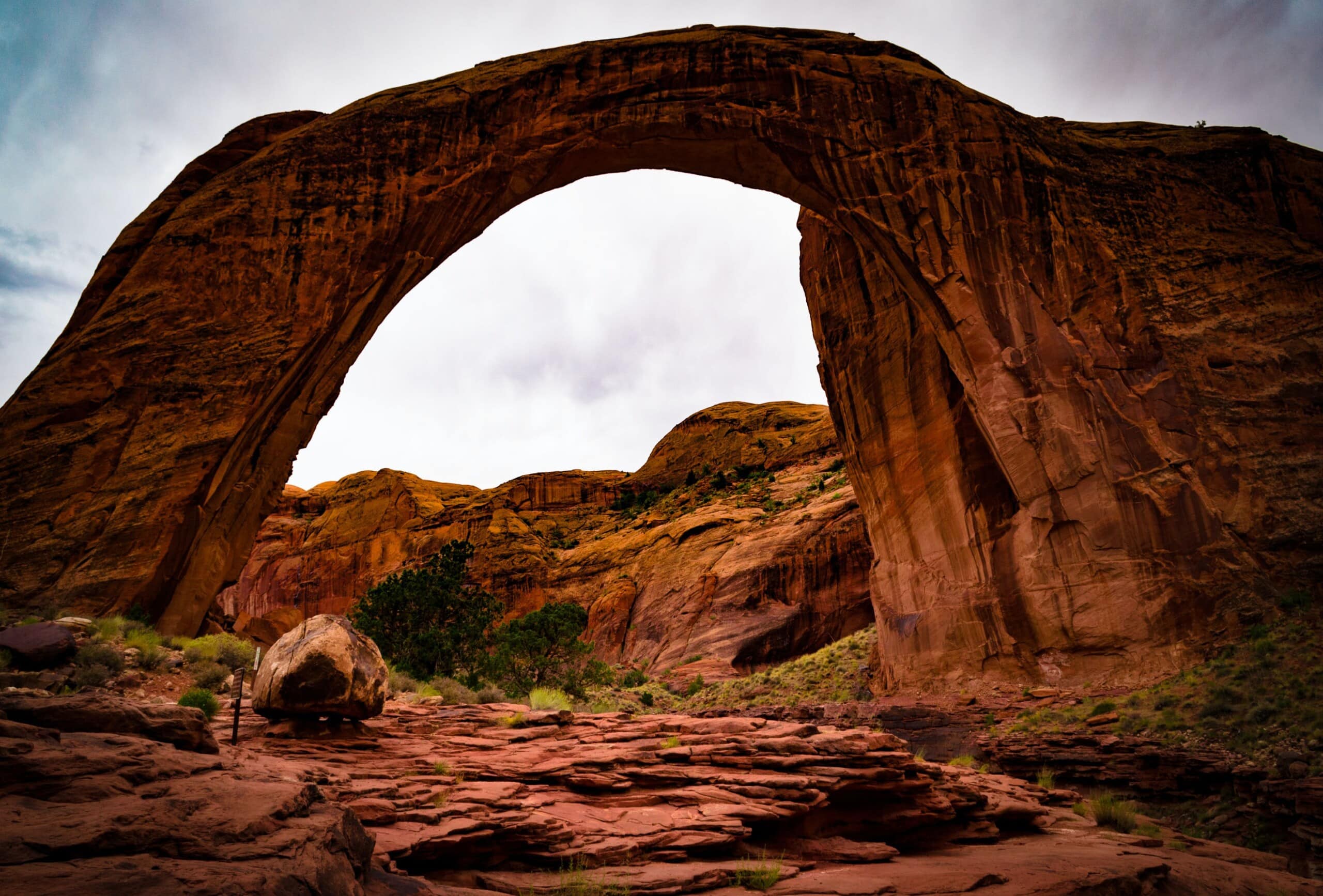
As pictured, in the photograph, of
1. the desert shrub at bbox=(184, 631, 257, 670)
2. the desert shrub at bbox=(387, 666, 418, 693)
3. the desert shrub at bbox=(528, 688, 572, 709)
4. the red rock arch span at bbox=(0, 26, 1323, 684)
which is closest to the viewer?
the desert shrub at bbox=(528, 688, 572, 709)

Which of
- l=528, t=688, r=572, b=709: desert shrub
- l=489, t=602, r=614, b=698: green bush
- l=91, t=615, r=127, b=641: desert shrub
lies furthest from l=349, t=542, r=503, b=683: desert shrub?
l=528, t=688, r=572, b=709: desert shrub

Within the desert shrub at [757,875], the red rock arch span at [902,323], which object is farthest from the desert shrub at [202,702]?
the red rock arch span at [902,323]

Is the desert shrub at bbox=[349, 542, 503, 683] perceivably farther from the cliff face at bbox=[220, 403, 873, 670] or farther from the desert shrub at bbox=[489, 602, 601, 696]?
the cliff face at bbox=[220, 403, 873, 670]

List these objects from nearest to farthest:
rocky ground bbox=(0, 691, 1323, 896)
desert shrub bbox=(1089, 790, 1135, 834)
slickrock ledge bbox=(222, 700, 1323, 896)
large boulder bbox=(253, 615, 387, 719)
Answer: rocky ground bbox=(0, 691, 1323, 896) → slickrock ledge bbox=(222, 700, 1323, 896) → large boulder bbox=(253, 615, 387, 719) → desert shrub bbox=(1089, 790, 1135, 834)

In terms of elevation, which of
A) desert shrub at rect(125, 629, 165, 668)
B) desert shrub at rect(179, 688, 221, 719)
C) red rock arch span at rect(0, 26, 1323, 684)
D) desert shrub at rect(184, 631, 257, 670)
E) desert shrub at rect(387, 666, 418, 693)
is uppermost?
red rock arch span at rect(0, 26, 1323, 684)

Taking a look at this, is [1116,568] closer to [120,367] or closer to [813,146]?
[813,146]

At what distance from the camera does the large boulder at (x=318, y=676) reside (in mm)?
7645

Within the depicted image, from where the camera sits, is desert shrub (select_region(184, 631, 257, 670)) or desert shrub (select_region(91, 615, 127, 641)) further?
desert shrub (select_region(184, 631, 257, 670))

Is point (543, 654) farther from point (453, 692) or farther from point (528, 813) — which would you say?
point (528, 813)

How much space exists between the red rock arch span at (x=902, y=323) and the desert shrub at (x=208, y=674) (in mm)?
4353

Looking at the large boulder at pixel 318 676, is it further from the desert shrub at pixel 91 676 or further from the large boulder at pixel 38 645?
the large boulder at pixel 38 645

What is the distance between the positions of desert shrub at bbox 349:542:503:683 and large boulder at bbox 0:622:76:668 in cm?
1081

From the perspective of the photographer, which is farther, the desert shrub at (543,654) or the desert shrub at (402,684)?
the desert shrub at (543,654)

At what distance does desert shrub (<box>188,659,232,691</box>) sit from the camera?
9.87m
